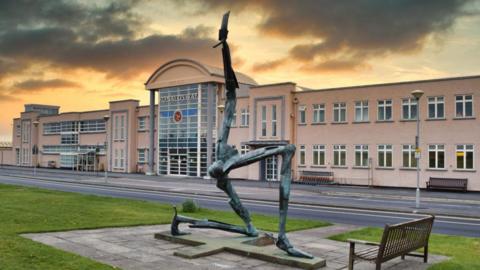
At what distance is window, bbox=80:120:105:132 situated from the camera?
6812 centimetres

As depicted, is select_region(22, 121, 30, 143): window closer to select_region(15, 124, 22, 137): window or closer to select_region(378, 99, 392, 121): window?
select_region(15, 124, 22, 137): window

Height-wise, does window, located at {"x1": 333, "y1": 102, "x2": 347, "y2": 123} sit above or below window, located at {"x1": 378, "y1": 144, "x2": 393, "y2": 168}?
above

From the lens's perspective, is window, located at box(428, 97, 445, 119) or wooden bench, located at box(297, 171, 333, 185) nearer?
window, located at box(428, 97, 445, 119)

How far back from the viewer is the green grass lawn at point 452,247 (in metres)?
9.73

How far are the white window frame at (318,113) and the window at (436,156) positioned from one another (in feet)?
32.4

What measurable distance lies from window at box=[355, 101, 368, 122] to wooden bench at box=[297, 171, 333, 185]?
5.47 metres

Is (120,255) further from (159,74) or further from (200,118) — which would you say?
(159,74)

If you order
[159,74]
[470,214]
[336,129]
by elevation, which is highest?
[159,74]

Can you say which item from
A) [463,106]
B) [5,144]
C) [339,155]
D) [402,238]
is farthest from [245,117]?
[5,144]

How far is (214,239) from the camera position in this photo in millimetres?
11672

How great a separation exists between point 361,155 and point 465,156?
818 cm

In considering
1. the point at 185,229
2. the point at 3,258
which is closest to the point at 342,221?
the point at 185,229

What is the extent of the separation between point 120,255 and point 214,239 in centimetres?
248

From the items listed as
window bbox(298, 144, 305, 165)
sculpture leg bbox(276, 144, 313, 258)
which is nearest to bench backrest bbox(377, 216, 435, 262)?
sculpture leg bbox(276, 144, 313, 258)
